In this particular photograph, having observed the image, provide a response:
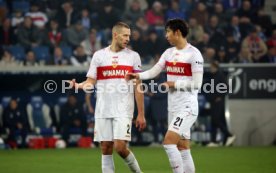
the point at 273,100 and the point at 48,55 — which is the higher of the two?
the point at 48,55

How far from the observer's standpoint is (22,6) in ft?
72.5

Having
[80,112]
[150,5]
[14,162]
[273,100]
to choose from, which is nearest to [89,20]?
[150,5]

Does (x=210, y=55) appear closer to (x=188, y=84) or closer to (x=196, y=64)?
(x=196, y=64)

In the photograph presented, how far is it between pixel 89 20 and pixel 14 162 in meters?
8.23

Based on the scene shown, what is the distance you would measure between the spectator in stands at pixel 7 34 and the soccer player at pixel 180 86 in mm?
11857

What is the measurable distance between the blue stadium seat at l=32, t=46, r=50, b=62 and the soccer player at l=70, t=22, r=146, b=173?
1020cm

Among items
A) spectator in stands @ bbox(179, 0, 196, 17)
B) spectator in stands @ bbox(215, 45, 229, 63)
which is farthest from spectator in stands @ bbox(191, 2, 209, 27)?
spectator in stands @ bbox(215, 45, 229, 63)

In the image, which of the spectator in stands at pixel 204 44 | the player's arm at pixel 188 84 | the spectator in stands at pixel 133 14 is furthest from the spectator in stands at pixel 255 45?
the player's arm at pixel 188 84

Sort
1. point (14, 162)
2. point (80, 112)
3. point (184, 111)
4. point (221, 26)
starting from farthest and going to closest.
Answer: point (221, 26) → point (80, 112) → point (14, 162) → point (184, 111)

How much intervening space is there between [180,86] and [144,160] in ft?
18.9

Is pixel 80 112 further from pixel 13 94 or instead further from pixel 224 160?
pixel 224 160

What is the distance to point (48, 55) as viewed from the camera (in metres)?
20.0

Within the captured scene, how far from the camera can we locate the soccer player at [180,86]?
358 inches

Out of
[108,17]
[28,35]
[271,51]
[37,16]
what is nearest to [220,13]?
[271,51]
